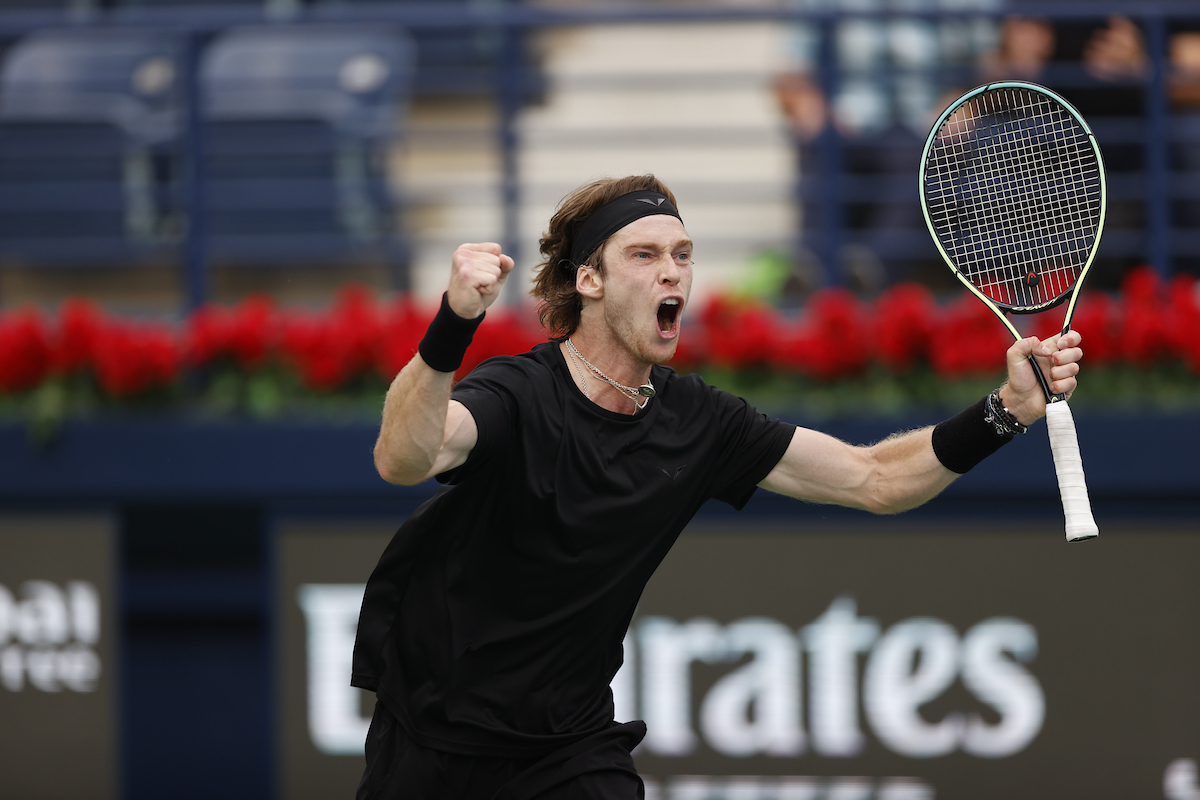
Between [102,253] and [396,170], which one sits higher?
[396,170]

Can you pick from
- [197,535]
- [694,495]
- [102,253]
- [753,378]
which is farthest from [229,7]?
[694,495]

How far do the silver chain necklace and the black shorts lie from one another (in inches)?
31.9

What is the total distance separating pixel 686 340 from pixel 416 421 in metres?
3.00

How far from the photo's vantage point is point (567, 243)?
3.43 metres

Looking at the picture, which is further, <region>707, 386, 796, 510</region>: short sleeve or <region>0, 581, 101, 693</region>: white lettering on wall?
<region>0, 581, 101, 693</region>: white lettering on wall

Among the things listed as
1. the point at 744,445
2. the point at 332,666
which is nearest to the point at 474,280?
the point at 744,445

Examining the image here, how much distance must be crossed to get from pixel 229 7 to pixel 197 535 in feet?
15.0

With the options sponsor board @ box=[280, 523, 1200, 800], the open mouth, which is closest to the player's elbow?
the open mouth

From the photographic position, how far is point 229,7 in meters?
8.99

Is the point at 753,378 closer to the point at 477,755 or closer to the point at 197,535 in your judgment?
the point at 197,535

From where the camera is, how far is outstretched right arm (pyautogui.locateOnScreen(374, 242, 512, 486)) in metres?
2.71

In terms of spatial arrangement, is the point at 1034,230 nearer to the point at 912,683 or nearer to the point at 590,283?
the point at 590,283

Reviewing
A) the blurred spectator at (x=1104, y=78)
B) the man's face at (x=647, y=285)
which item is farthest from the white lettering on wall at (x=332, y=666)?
the blurred spectator at (x=1104, y=78)

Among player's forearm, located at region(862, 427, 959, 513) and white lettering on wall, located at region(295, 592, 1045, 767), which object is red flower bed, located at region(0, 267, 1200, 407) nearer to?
white lettering on wall, located at region(295, 592, 1045, 767)
